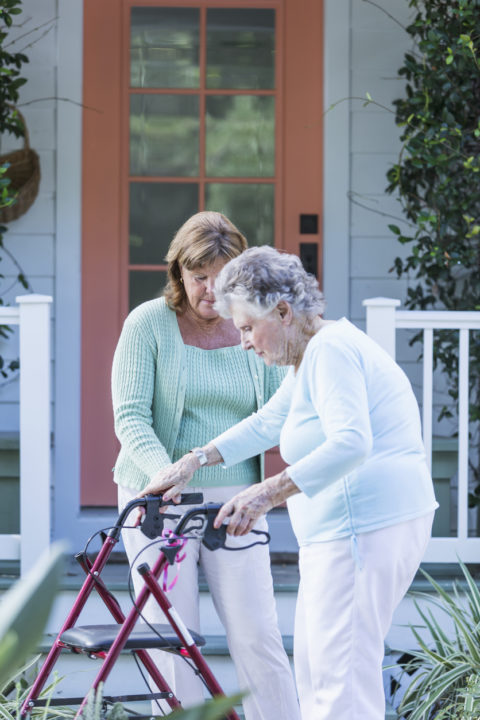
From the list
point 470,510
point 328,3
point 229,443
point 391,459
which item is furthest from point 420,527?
point 328,3

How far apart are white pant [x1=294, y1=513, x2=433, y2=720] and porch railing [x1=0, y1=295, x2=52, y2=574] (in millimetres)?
1748

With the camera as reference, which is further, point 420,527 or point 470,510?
point 470,510

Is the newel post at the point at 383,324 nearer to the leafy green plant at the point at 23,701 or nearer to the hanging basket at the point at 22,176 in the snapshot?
the leafy green plant at the point at 23,701

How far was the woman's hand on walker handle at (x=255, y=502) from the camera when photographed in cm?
213

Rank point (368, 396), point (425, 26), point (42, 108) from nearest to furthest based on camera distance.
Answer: point (368, 396), point (425, 26), point (42, 108)

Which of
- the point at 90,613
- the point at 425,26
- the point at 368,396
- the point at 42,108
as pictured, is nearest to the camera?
the point at 368,396

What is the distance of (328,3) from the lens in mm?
4613

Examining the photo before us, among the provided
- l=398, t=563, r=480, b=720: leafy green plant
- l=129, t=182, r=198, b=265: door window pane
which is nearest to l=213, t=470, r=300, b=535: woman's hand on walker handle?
l=398, t=563, r=480, b=720: leafy green plant

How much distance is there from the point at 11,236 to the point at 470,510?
97.9 inches

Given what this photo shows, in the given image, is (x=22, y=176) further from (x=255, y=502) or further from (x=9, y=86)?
(x=255, y=502)

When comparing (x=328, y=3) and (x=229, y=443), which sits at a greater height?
(x=328, y=3)

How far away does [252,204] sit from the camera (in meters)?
4.72

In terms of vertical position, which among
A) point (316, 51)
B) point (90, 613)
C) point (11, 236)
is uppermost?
point (316, 51)

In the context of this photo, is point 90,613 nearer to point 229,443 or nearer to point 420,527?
point 229,443
